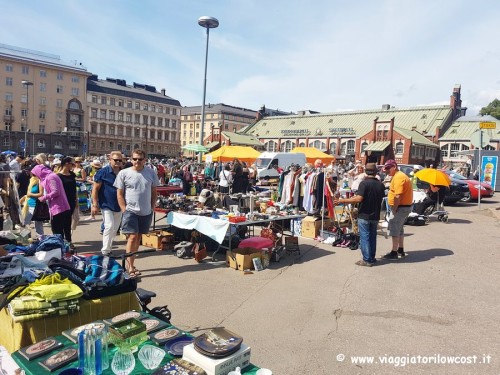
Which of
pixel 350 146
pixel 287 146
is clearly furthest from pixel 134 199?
pixel 287 146

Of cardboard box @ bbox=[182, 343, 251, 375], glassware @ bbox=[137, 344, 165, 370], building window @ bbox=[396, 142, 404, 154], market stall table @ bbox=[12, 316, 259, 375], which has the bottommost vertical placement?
market stall table @ bbox=[12, 316, 259, 375]

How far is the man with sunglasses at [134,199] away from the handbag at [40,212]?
96.7 inches

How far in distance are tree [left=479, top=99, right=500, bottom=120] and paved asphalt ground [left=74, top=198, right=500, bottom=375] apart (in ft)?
258

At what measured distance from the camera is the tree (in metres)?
71.8

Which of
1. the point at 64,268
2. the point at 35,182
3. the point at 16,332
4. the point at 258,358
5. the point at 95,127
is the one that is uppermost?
the point at 95,127

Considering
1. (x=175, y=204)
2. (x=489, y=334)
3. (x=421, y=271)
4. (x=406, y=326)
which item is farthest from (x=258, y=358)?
(x=175, y=204)

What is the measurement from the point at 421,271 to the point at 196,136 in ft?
349

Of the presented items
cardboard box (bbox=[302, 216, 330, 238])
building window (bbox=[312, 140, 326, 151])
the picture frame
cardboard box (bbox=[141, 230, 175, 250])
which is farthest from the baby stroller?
building window (bbox=[312, 140, 326, 151])

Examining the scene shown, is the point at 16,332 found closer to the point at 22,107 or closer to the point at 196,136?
the point at 22,107

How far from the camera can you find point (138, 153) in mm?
5777

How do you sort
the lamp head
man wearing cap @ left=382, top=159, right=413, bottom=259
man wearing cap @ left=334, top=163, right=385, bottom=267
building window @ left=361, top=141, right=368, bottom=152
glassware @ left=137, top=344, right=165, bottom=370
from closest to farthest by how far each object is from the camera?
glassware @ left=137, top=344, right=165, bottom=370 < man wearing cap @ left=334, top=163, right=385, bottom=267 < man wearing cap @ left=382, top=159, right=413, bottom=259 < the lamp head < building window @ left=361, top=141, right=368, bottom=152

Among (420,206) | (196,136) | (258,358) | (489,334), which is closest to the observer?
(258,358)

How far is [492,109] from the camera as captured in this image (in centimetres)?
7288

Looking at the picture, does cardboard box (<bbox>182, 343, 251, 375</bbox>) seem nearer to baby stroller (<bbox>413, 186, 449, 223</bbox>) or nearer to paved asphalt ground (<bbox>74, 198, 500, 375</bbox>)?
paved asphalt ground (<bbox>74, 198, 500, 375</bbox>)
